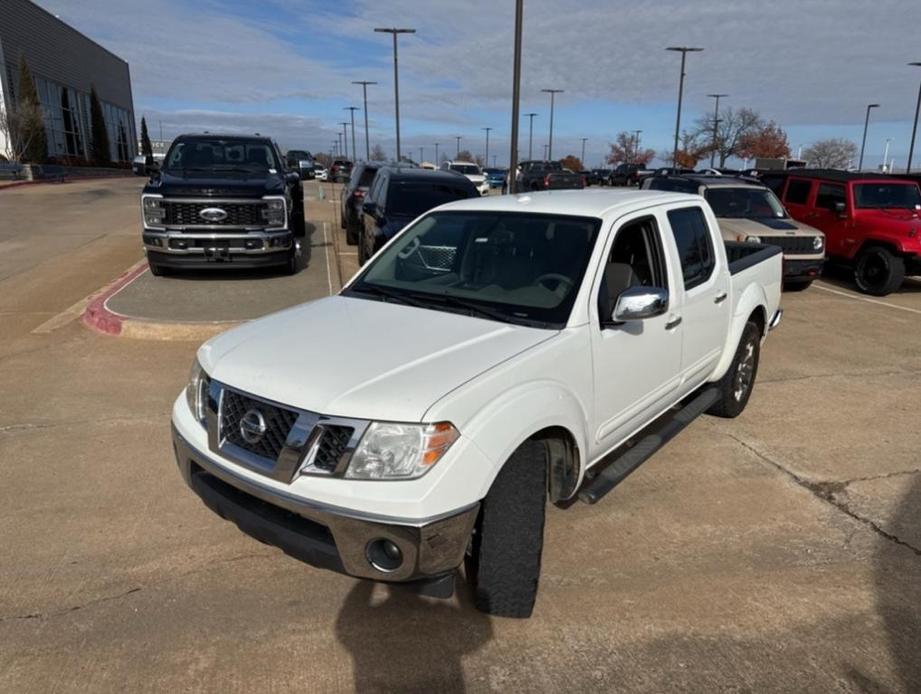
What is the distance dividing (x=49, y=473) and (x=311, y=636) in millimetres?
2423

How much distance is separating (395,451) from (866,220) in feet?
39.5

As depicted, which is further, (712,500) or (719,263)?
(719,263)

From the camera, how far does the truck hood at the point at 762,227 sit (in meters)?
10.7

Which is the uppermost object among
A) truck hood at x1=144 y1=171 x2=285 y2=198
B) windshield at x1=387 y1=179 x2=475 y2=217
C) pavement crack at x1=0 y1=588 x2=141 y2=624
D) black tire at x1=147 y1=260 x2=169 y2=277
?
truck hood at x1=144 y1=171 x2=285 y2=198

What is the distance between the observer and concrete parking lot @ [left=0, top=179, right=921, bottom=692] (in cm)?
268

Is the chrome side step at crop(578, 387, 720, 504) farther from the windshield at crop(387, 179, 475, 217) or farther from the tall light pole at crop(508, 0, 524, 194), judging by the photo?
the tall light pole at crop(508, 0, 524, 194)

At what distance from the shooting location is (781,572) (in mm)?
3396

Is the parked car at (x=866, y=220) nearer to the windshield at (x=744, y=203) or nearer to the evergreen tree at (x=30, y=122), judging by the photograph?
the windshield at (x=744, y=203)

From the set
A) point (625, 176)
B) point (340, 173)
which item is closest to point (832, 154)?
point (625, 176)

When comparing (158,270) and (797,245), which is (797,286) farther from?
(158,270)

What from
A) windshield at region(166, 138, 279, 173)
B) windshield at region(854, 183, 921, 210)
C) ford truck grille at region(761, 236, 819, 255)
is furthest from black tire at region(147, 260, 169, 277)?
windshield at region(854, 183, 921, 210)

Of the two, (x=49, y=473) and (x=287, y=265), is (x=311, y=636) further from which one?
(x=287, y=265)

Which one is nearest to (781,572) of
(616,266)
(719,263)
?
(616,266)

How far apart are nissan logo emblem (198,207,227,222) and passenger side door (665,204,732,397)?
646 centimetres
